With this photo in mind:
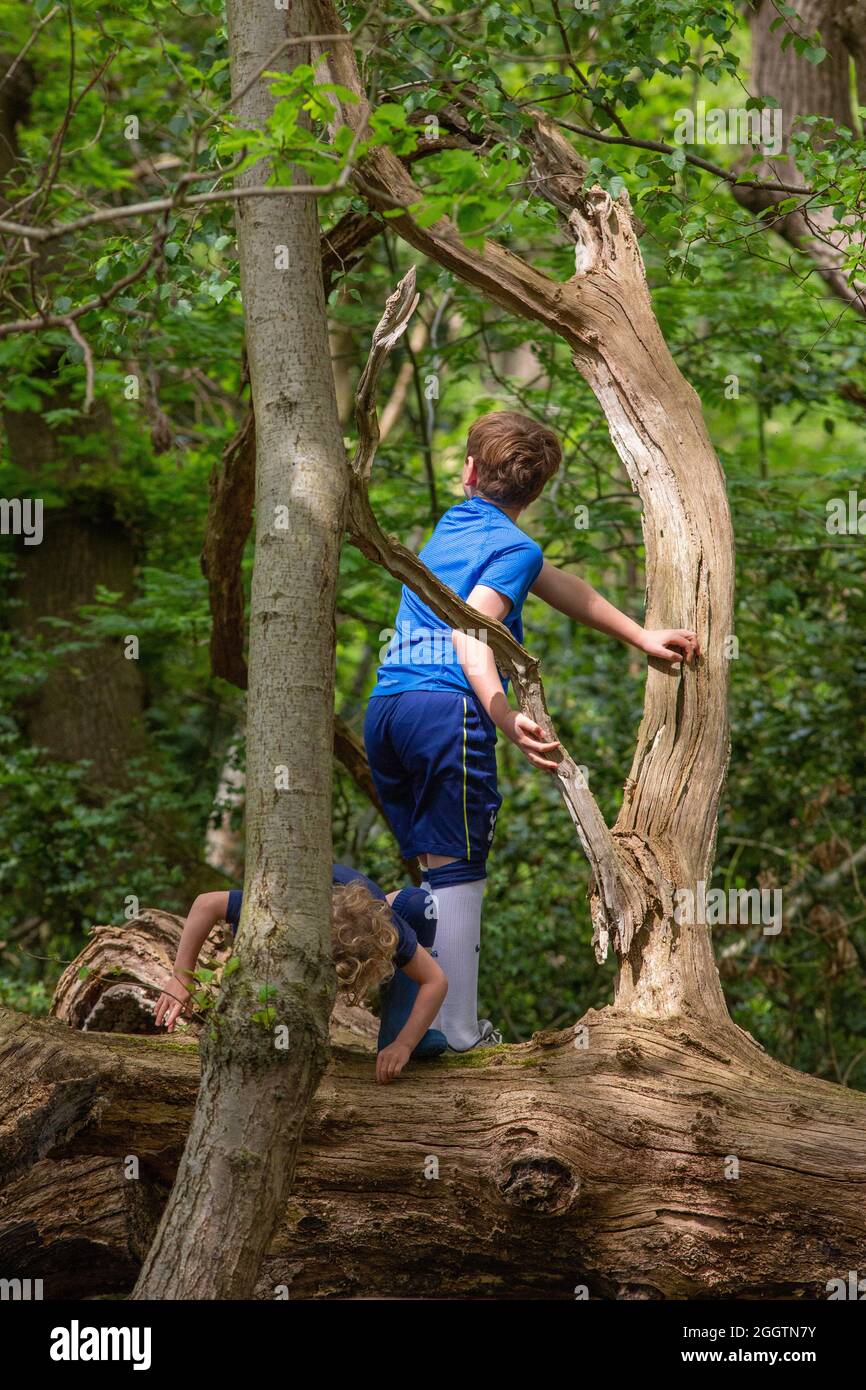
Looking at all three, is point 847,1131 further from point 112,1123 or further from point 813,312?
point 813,312

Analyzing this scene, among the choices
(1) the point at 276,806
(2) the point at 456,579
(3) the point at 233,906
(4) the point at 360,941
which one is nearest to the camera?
(1) the point at 276,806

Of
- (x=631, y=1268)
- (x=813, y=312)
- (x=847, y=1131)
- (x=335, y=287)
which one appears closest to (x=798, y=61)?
(x=813, y=312)

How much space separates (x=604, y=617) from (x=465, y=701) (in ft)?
1.81

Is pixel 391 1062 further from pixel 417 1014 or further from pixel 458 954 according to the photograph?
pixel 458 954

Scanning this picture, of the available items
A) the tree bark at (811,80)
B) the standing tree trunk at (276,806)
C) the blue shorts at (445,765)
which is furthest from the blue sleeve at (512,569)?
the tree bark at (811,80)

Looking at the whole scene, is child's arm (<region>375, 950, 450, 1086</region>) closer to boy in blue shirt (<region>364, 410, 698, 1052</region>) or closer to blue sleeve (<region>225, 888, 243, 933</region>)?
boy in blue shirt (<region>364, 410, 698, 1052</region>)

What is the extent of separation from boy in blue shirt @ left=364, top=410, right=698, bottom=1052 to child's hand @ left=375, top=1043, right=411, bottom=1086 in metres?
0.35

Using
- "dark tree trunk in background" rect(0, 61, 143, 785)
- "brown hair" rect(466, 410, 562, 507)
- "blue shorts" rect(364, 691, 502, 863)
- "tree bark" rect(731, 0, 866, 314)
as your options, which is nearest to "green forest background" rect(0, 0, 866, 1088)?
"dark tree trunk in background" rect(0, 61, 143, 785)

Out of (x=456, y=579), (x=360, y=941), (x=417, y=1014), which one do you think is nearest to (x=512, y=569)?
(x=456, y=579)

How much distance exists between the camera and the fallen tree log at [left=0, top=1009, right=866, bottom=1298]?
305 centimetres

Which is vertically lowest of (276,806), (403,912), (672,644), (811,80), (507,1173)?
(507,1173)

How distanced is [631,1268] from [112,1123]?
1.30 metres

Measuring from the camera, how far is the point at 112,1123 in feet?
10.2

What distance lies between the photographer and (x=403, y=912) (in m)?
3.60
